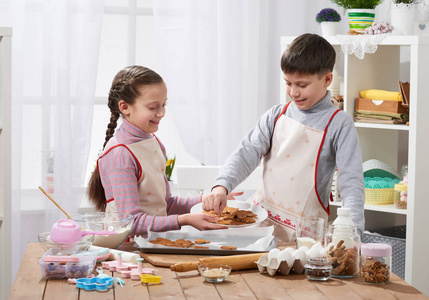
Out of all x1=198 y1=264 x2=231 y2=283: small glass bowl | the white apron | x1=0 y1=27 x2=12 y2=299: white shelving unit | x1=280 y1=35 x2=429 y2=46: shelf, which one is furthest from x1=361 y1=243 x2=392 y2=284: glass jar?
x1=0 y1=27 x2=12 y2=299: white shelving unit

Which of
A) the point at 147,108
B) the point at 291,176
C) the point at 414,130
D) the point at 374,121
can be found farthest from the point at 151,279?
the point at 374,121

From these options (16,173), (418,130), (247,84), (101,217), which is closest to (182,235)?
(101,217)

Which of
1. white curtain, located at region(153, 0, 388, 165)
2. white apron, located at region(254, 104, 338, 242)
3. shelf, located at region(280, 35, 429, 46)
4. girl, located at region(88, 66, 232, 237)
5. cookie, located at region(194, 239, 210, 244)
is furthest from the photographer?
white curtain, located at region(153, 0, 388, 165)

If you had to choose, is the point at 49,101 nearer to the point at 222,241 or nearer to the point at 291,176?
the point at 291,176

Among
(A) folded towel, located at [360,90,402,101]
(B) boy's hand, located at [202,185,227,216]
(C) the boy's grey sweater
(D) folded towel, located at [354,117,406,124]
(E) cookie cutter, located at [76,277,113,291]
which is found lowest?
(E) cookie cutter, located at [76,277,113,291]

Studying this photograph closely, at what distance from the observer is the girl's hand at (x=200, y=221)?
190 centimetres

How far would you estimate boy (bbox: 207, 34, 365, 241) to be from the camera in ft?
6.75

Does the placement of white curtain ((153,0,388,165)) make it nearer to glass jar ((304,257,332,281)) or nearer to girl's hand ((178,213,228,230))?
girl's hand ((178,213,228,230))

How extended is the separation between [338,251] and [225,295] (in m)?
0.32

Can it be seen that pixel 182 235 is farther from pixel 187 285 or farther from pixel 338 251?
pixel 338 251

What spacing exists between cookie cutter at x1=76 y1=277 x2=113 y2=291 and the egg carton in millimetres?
376

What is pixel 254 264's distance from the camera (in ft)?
5.47

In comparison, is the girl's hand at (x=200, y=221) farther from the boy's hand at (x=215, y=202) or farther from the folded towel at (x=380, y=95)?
the folded towel at (x=380, y=95)

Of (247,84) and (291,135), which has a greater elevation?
(247,84)
